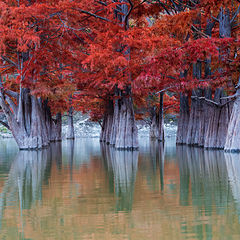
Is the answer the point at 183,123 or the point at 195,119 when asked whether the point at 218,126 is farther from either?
the point at 183,123

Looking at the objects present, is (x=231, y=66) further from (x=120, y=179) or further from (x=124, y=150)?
(x=120, y=179)

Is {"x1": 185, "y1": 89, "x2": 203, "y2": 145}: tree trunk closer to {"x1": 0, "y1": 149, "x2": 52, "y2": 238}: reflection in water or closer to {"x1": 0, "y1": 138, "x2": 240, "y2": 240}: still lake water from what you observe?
{"x1": 0, "y1": 149, "x2": 52, "y2": 238}: reflection in water

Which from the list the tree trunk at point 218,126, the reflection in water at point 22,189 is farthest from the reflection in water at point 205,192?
the tree trunk at point 218,126

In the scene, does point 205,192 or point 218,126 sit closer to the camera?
point 205,192

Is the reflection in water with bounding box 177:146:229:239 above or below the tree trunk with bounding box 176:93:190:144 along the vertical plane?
below

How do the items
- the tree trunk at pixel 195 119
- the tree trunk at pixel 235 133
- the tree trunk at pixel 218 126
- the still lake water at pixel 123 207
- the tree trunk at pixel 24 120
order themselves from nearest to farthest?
1. the still lake water at pixel 123 207
2. the tree trunk at pixel 235 133
3. the tree trunk at pixel 218 126
4. the tree trunk at pixel 24 120
5. the tree trunk at pixel 195 119

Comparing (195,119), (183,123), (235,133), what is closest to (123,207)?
(235,133)

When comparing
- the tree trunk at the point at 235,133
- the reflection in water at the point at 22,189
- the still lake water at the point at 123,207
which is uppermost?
the tree trunk at the point at 235,133

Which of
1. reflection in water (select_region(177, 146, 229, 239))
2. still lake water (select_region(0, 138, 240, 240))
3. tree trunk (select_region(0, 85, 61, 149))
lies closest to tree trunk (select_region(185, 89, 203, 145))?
tree trunk (select_region(0, 85, 61, 149))

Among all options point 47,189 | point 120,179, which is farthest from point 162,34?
point 47,189

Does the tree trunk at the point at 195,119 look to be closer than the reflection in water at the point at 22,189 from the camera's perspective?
No

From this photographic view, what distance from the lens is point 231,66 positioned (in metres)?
16.2

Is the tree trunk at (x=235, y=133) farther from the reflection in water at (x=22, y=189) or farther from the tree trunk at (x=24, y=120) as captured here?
the tree trunk at (x=24, y=120)

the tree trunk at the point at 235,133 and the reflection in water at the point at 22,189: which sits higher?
the tree trunk at the point at 235,133
